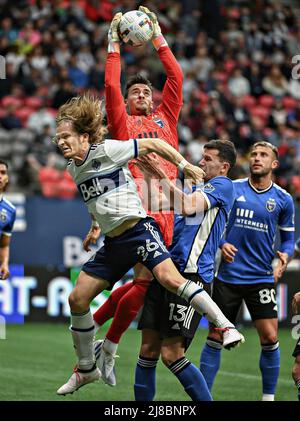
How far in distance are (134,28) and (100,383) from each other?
12.9 ft

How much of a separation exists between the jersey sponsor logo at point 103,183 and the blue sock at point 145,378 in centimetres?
142

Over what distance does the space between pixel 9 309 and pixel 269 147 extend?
6.48 m

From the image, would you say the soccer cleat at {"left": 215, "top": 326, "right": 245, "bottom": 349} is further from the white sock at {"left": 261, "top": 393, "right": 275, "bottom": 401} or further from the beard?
the beard

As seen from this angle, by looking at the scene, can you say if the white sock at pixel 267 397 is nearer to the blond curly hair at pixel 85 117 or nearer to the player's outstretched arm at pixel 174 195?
the player's outstretched arm at pixel 174 195

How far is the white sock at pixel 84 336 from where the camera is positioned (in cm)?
736

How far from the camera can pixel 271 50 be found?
73.3ft

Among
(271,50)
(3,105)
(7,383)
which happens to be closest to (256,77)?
(271,50)

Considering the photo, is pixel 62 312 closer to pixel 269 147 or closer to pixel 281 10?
pixel 269 147

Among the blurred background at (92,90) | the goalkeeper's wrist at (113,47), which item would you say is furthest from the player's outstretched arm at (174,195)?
the blurred background at (92,90)

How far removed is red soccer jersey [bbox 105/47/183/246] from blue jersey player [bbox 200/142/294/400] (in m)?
1.20

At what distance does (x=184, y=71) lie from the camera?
20.5 m

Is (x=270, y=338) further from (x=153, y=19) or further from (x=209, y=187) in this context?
(x=153, y=19)

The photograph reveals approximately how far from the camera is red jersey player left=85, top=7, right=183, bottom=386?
7828 mm
